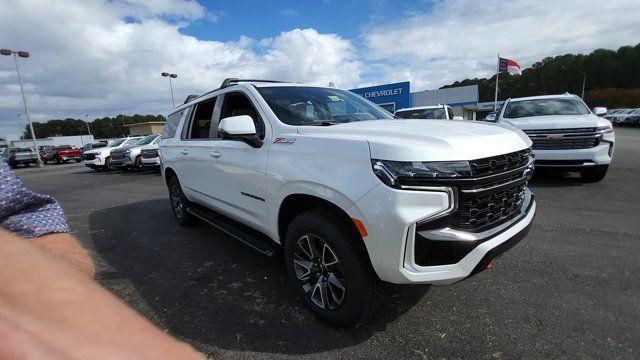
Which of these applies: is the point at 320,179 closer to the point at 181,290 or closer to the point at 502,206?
the point at 502,206

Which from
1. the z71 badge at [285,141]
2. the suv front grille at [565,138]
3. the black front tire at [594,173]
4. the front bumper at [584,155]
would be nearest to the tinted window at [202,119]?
the z71 badge at [285,141]

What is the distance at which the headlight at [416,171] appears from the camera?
2205 mm

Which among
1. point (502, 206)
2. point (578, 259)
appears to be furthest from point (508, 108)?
point (502, 206)

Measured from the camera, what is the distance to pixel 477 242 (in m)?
2.29

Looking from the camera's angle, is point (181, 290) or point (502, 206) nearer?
point (502, 206)

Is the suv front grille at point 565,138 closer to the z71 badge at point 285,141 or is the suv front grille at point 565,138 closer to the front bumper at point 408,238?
the front bumper at point 408,238

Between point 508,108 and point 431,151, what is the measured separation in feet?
25.2

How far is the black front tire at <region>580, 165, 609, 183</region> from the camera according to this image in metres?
7.20

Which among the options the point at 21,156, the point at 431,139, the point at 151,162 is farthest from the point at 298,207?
the point at 21,156

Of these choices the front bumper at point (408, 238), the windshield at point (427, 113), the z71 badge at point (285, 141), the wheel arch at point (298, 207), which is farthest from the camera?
the windshield at point (427, 113)

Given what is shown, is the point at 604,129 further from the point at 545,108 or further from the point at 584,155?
the point at 545,108

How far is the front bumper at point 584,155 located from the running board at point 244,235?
5.81m

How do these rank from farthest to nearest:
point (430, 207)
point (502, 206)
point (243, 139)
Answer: point (243, 139), point (502, 206), point (430, 207)

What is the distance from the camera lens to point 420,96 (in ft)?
175
